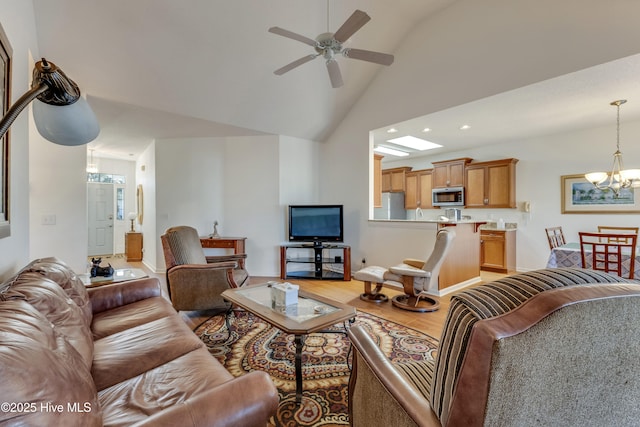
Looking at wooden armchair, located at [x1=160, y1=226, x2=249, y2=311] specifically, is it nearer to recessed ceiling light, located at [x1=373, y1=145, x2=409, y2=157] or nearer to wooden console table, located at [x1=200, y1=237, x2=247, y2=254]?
wooden console table, located at [x1=200, y1=237, x2=247, y2=254]

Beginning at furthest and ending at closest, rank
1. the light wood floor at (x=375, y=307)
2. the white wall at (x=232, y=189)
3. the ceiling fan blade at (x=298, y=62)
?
1. the white wall at (x=232, y=189)
2. the light wood floor at (x=375, y=307)
3. the ceiling fan blade at (x=298, y=62)

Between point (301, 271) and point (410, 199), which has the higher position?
point (410, 199)

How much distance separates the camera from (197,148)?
495 centimetres

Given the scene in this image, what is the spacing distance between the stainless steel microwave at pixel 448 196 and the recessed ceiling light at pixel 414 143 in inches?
38.5

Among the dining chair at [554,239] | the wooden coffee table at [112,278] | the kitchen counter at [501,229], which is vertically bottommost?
the wooden coffee table at [112,278]

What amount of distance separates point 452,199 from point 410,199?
1092 millimetres

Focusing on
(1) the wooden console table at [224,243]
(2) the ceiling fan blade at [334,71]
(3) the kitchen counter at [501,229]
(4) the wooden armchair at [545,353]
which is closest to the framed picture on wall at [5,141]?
(2) the ceiling fan blade at [334,71]

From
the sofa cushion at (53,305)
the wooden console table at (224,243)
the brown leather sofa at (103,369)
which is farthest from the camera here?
the wooden console table at (224,243)

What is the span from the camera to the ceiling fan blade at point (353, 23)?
6.62ft

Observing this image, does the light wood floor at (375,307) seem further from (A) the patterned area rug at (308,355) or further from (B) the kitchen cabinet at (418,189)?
(B) the kitchen cabinet at (418,189)

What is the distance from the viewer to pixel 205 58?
3.34 meters

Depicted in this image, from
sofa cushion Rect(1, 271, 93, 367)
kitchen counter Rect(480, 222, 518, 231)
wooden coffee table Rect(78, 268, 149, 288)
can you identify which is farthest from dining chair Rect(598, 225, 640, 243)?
wooden coffee table Rect(78, 268, 149, 288)

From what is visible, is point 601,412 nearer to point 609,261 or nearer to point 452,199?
point 609,261

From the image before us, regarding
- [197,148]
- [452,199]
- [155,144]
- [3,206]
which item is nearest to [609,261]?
[452,199]
